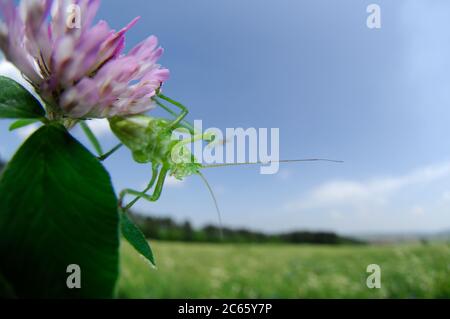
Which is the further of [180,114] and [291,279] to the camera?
[291,279]

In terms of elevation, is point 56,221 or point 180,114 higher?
point 180,114

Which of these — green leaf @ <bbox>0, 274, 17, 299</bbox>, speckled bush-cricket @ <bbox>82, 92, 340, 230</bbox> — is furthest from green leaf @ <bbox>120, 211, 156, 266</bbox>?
green leaf @ <bbox>0, 274, 17, 299</bbox>

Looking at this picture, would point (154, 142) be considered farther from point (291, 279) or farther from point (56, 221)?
point (291, 279)

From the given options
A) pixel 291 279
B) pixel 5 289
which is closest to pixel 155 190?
pixel 5 289

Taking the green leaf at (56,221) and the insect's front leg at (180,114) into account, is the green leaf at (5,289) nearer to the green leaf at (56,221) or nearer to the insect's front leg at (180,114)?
the green leaf at (56,221)

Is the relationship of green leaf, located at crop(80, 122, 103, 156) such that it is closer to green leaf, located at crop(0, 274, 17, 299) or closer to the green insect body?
the green insect body
